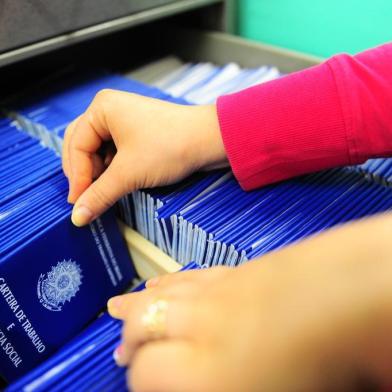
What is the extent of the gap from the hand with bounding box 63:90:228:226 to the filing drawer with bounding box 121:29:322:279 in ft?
0.43

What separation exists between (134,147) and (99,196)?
0.09 m

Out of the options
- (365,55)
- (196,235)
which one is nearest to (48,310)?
(196,235)

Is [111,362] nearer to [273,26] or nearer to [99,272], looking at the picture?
[99,272]

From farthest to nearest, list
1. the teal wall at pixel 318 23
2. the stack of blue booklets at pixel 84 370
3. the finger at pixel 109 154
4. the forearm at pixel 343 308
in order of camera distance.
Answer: the teal wall at pixel 318 23 < the finger at pixel 109 154 < the stack of blue booklets at pixel 84 370 < the forearm at pixel 343 308

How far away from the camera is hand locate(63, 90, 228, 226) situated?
1.79 feet

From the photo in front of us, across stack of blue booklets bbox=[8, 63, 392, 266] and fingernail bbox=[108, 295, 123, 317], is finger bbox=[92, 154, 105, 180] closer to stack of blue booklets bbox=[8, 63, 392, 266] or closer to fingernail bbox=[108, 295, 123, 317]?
stack of blue booklets bbox=[8, 63, 392, 266]

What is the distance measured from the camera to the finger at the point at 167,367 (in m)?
0.29

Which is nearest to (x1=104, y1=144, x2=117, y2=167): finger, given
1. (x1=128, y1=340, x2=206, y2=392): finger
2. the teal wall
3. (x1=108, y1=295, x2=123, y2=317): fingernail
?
(x1=108, y1=295, x2=123, y2=317): fingernail

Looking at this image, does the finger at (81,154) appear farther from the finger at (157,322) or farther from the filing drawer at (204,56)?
the finger at (157,322)

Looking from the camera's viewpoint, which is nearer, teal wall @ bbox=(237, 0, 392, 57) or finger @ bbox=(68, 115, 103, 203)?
finger @ bbox=(68, 115, 103, 203)

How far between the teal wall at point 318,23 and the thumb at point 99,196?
0.62m

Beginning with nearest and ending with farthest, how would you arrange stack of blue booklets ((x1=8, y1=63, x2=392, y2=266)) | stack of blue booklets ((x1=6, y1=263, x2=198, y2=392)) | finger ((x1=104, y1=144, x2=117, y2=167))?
stack of blue booklets ((x1=6, y1=263, x2=198, y2=392)) → stack of blue booklets ((x1=8, y1=63, x2=392, y2=266)) → finger ((x1=104, y1=144, x2=117, y2=167))

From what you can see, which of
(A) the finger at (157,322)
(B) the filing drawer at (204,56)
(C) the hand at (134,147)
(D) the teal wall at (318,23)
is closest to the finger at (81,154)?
(C) the hand at (134,147)

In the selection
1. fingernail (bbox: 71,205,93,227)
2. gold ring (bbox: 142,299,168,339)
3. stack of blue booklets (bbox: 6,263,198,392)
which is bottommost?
stack of blue booklets (bbox: 6,263,198,392)
